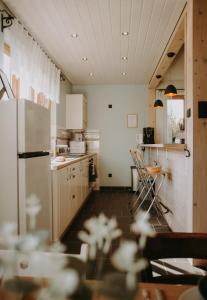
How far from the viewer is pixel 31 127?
6.75 ft

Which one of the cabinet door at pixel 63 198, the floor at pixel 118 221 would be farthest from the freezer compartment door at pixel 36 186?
the floor at pixel 118 221

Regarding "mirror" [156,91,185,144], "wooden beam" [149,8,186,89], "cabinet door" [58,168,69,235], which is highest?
"wooden beam" [149,8,186,89]

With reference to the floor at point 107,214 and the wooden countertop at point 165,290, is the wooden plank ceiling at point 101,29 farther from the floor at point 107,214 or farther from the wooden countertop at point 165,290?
the wooden countertop at point 165,290

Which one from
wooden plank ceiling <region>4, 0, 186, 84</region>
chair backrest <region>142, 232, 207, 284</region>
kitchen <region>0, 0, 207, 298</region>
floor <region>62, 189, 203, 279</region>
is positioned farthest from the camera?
wooden plank ceiling <region>4, 0, 186, 84</region>

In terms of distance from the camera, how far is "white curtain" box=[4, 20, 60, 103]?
9.70ft

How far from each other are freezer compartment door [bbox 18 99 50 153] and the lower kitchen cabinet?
559 millimetres

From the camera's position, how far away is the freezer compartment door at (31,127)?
194cm

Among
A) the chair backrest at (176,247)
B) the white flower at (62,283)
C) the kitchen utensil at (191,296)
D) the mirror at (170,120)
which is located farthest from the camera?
the mirror at (170,120)

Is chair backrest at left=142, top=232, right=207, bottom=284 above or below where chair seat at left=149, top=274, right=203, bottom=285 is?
above

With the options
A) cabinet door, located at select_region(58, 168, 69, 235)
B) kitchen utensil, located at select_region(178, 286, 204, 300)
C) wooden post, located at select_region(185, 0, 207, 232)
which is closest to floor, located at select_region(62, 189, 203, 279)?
cabinet door, located at select_region(58, 168, 69, 235)

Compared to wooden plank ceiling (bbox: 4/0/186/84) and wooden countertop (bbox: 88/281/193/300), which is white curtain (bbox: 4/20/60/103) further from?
wooden countertop (bbox: 88/281/193/300)

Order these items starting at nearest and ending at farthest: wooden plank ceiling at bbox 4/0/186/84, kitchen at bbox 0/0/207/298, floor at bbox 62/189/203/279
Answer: floor at bbox 62/189/203/279, kitchen at bbox 0/0/207/298, wooden plank ceiling at bbox 4/0/186/84

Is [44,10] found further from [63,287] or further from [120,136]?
[120,136]

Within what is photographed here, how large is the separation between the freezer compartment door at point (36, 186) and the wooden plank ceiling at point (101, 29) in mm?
1775
